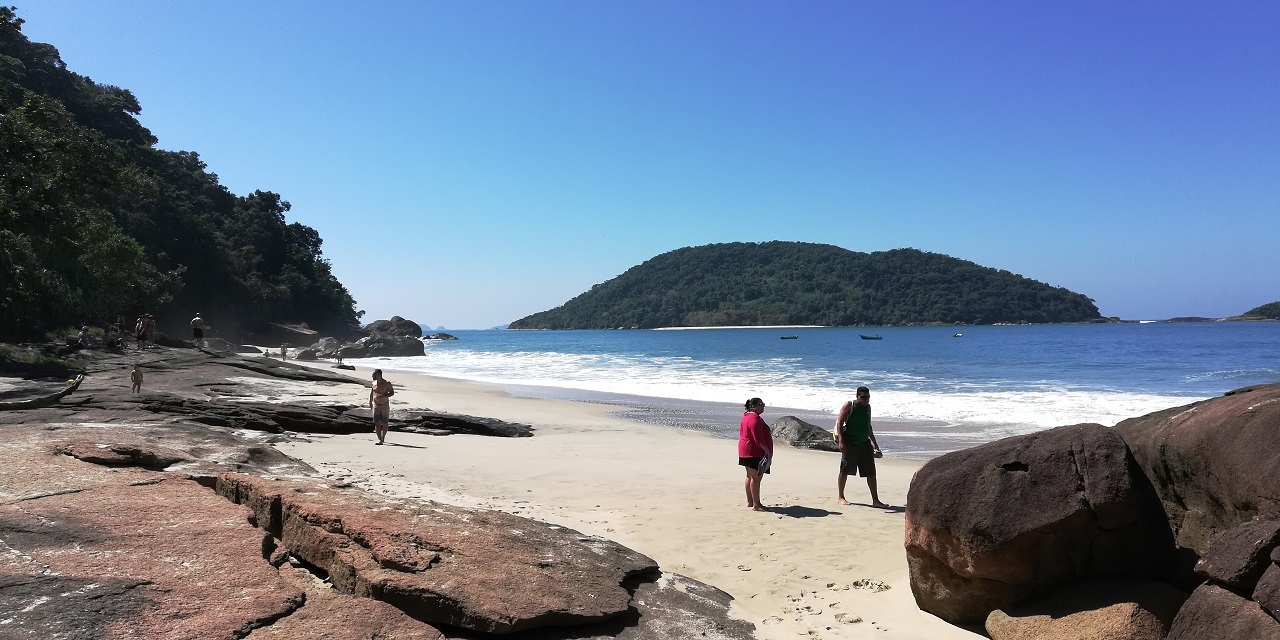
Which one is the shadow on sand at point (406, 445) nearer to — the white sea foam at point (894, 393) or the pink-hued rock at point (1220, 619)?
the pink-hued rock at point (1220, 619)

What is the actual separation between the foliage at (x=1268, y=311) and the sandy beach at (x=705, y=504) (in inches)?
7186

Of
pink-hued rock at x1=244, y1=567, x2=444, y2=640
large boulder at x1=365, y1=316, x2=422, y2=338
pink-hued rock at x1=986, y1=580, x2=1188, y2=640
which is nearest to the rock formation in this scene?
pink-hued rock at x1=986, y1=580, x2=1188, y2=640

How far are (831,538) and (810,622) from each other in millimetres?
2247

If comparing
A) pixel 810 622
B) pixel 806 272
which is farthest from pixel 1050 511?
pixel 806 272

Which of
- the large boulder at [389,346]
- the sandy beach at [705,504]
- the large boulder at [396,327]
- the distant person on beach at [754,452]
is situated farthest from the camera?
the large boulder at [396,327]

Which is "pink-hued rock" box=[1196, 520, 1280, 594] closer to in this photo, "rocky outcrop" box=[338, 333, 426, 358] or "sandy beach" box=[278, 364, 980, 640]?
"sandy beach" box=[278, 364, 980, 640]

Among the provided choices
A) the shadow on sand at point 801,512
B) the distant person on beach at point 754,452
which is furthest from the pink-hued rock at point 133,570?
the shadow on sand at point 801,512

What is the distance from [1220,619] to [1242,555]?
1.09 ft

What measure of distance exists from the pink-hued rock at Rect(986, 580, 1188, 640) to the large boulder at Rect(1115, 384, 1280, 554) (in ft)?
1.48

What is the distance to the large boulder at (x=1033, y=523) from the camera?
446cm

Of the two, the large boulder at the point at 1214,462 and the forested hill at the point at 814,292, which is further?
the forested hill at the point at 814,292

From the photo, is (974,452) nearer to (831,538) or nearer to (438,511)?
(831,538)

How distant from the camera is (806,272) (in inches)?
6476

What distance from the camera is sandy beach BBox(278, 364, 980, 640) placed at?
5.46 meters
